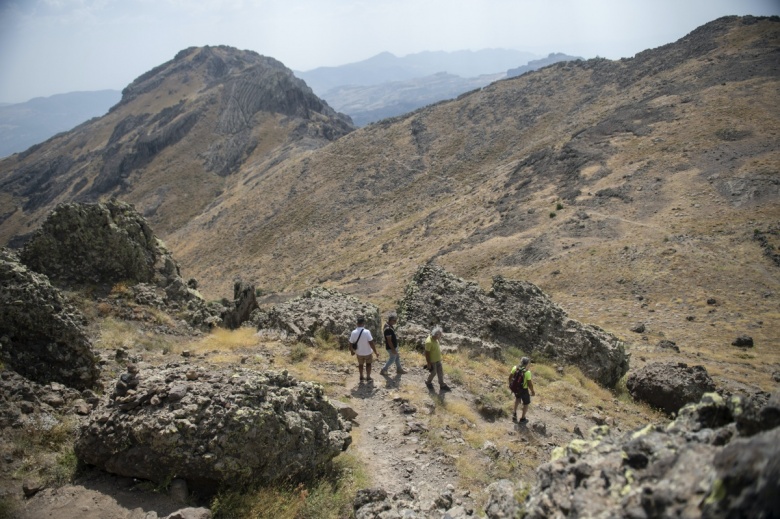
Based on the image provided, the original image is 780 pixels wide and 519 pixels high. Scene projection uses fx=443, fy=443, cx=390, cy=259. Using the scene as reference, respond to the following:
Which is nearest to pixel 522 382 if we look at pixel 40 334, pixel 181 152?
pixel 40 334

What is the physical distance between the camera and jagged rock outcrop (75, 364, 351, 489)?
7180 mm

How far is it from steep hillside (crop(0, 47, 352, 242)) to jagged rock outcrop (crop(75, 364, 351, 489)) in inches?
3417

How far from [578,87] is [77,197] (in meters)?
117

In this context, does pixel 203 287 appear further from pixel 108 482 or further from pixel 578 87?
pixel 578 87

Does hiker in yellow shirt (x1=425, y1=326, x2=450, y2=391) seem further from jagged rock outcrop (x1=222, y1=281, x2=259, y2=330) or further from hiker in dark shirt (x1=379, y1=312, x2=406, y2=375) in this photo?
jagged rock outcrop (x1=222, y1=281, x2=259, y2=330)

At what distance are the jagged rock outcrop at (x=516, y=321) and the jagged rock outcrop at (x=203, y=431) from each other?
10490mm

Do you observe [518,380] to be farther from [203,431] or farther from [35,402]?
[35,402]

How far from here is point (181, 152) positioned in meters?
108

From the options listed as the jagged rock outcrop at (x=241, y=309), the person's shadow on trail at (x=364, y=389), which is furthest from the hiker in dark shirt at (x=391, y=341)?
the jagged rock outcrop at (x=241, y=309)

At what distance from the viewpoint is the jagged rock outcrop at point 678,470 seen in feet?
11.3

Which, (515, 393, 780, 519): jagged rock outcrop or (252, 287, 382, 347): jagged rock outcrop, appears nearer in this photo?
(515, 393, 780, 519): jagged rock outcrop

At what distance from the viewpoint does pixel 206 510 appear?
6648 millimetres

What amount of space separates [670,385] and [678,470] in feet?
43.6

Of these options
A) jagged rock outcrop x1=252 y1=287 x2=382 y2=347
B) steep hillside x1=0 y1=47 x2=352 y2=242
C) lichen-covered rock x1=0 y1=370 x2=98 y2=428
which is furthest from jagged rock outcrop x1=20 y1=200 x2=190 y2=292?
steep hillside x1=0 y1=47 x2=352 y2=242
